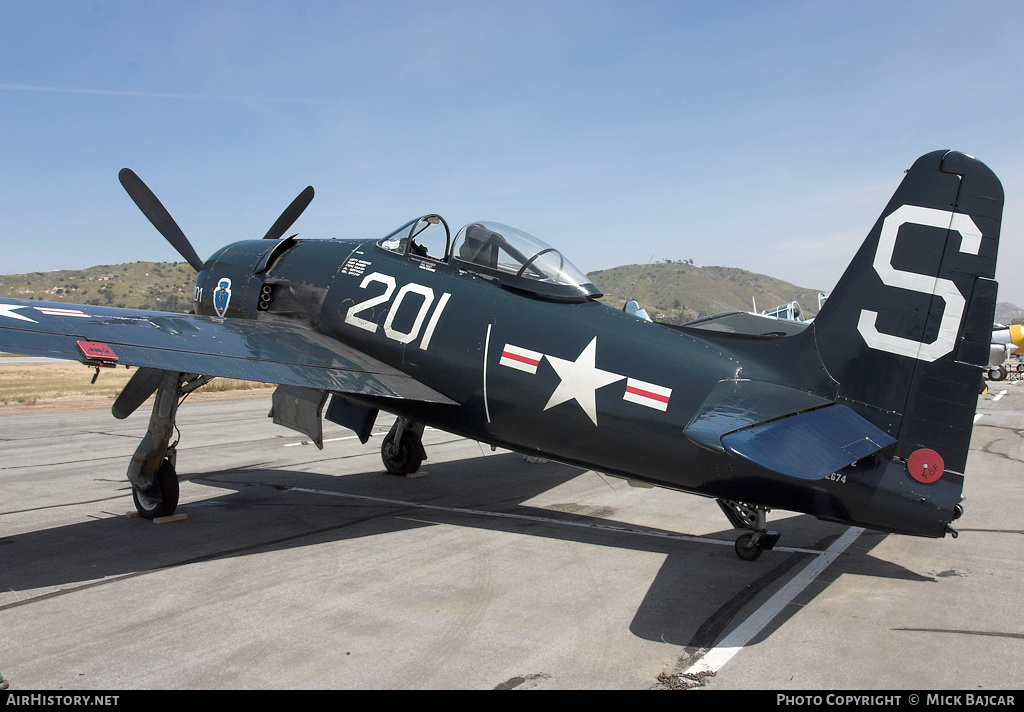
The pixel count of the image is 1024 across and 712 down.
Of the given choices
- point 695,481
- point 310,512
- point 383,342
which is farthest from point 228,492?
point 695,481

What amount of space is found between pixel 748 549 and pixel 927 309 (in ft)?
8.06

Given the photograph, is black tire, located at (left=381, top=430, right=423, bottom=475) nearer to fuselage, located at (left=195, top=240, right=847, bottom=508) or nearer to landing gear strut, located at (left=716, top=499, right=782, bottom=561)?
fuselage, located at (left=195, top=240, right=847, bottom=508)

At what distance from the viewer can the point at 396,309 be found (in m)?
7.62

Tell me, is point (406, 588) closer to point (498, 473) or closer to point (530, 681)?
point (530, 681)

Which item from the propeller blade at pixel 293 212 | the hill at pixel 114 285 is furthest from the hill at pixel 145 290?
the propeller blade at pixel 293 212

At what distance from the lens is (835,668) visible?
402 cm

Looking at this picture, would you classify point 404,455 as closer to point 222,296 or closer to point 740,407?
point 222,296

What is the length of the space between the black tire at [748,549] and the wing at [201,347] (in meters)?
3.04

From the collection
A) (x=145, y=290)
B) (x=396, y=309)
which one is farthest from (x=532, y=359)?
(x=145, y=290)

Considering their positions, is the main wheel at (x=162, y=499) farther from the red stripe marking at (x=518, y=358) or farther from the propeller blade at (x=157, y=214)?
the propeller blade at (x=157, y=214)

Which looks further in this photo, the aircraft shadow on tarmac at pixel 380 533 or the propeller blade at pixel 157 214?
the propeller blade at pixel 157 214

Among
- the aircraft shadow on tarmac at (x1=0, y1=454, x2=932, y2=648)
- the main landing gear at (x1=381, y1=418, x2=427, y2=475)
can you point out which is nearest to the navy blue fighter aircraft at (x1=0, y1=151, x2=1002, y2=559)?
the aircraft shadow on tarmac at (x1=0, y1=454, x2=932, y2=648)

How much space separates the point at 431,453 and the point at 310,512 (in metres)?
4.66

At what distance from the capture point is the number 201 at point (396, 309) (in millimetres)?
7297
